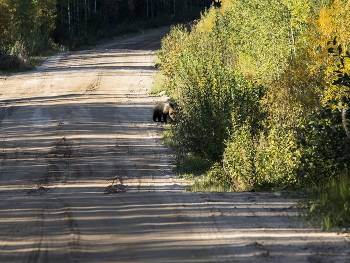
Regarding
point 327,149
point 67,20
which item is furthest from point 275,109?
point 67,20

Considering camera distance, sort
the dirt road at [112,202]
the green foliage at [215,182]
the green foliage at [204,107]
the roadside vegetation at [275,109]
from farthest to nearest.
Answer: the green foliage at [204,107]
the green foliage at [215,182]
the roadside vegetation at [275,109]
the dirt road at [112,202]

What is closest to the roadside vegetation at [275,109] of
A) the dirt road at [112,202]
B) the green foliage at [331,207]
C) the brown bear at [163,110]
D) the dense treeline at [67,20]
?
the green foliage at [331,207]

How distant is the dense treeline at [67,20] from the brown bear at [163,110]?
52.5 feet

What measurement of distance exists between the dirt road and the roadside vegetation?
747mm

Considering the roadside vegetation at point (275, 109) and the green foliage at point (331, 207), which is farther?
the roadside vegetation at point (275, 109)

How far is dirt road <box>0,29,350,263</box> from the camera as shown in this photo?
5965 mm

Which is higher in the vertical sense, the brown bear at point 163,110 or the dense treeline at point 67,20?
the dense treeline at point 67,20

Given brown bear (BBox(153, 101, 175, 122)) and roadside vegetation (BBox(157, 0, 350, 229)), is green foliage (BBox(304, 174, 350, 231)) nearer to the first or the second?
roadside vegetation (BBox(157, 0, 350, 229))

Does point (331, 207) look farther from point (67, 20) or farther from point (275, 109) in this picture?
point (67, 20)

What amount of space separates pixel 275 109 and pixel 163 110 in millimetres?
5934

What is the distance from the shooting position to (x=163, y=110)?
725 inches

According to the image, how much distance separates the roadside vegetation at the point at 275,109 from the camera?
9352mm

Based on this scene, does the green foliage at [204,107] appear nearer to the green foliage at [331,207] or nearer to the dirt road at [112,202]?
the dirt road at [112,202]

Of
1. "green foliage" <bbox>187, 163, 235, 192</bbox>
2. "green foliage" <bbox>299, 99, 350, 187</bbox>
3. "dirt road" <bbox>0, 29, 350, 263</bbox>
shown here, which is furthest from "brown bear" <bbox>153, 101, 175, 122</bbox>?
"green foliage" <bbox>299, 99, 350, 187</bbox>
